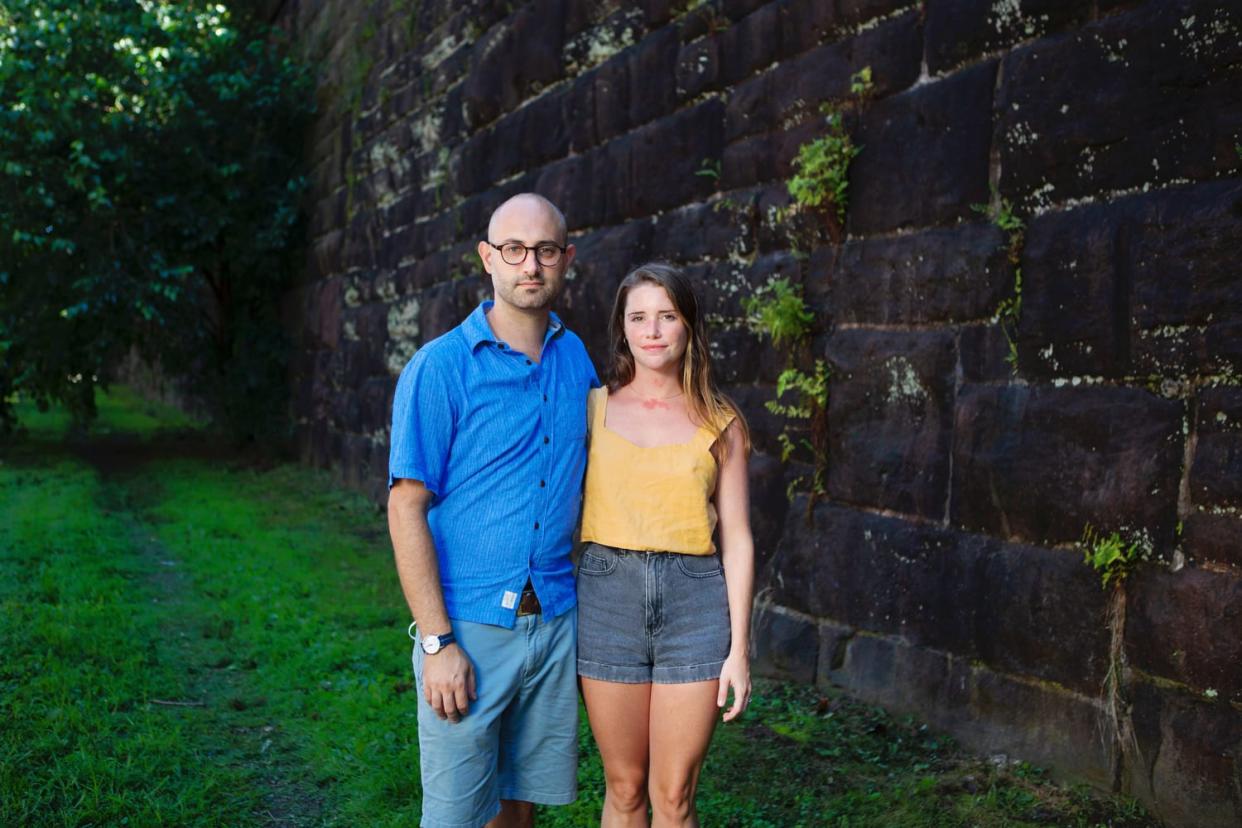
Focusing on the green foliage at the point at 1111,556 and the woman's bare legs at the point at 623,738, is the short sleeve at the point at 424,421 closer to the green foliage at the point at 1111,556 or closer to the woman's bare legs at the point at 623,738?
the woman's bare legs at the point at 623,738

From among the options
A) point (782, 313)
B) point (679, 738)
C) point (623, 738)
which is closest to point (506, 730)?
point (623, 738)

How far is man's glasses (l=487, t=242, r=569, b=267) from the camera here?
261 centimetres

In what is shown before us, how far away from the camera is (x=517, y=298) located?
264 cm

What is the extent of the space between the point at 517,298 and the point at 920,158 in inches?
85.0

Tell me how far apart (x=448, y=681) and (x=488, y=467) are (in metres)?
0.46

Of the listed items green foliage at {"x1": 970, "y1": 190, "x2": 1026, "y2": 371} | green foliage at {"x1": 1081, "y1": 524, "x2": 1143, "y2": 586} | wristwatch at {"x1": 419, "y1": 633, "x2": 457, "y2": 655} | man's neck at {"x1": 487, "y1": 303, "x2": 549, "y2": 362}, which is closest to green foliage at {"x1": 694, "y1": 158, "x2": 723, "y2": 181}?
green foliage at {"x1": 970, "y1": 190, "x2": 1026, "y2": 371}

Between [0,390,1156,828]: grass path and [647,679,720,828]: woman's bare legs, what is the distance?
1.08m

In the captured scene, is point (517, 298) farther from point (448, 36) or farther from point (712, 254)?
point (448, 36)

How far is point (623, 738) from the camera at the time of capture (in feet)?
8.49

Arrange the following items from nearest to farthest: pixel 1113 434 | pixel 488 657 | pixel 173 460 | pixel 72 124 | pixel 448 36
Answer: pixel 488 657
pixel 1113 434
pixel 448 36
pixel 72 124
pixel 173 460

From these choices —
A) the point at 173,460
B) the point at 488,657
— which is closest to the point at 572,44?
the point at 488,657

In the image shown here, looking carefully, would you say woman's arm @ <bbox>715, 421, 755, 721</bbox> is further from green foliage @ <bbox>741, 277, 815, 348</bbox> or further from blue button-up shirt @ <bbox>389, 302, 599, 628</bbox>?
green foliage @ <bbox>741, 277, 815, 348</bbox>

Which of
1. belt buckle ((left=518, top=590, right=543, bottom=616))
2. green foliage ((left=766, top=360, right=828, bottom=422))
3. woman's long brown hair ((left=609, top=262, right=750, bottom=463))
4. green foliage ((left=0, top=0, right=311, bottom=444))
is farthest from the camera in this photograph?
green foliage ((left=0, top=0, right=311, bottom=444))

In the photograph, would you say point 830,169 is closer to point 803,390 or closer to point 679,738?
point 803,390
